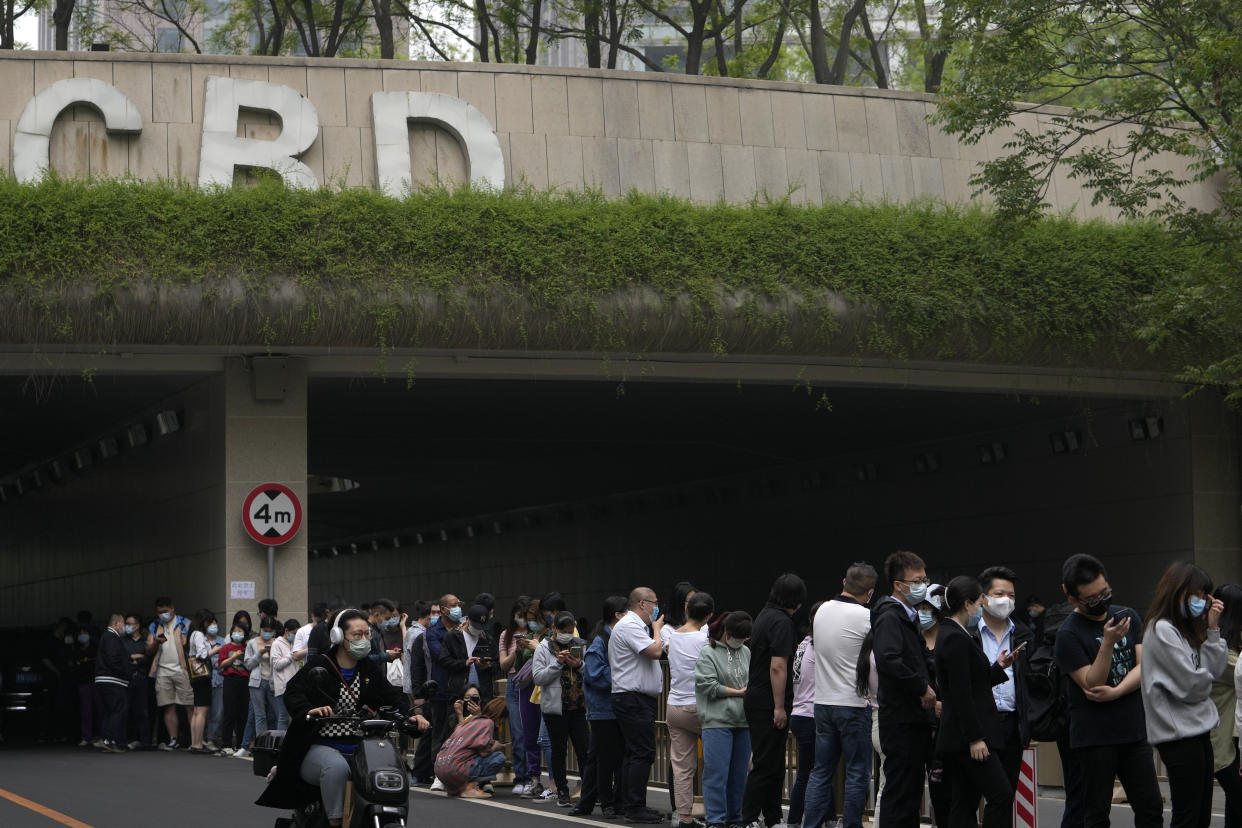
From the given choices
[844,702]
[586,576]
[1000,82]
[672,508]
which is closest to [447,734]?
[844,702]

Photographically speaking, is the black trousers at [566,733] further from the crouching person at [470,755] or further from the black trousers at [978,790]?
the black trousers at [978,790]

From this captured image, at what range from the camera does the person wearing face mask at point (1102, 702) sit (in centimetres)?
859

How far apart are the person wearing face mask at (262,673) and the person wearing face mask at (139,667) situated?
7.58ft

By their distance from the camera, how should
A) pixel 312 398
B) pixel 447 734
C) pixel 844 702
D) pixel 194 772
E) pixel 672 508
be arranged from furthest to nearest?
pixel 672 508 → pixel 312 398 → pixel 194 772 → pixel 447 734 → pixel 844 702

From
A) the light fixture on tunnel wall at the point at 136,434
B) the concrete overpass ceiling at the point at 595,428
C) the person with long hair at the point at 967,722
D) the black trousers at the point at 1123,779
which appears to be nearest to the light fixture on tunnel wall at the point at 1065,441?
the concrete overpass ceiling at the point at 595,428

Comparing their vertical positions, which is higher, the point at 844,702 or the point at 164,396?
the point at 164,396

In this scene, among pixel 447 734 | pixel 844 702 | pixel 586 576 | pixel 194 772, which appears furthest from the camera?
pixel 586 576

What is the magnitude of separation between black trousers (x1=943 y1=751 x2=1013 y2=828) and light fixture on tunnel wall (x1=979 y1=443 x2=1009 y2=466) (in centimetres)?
1735

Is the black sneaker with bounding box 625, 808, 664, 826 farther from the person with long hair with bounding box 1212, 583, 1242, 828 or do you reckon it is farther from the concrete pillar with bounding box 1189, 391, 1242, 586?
the concrete pillar with bounding box 1189, 391, 1242, 586

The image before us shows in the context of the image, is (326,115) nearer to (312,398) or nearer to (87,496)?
(312,398)

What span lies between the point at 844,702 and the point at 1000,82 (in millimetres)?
10861

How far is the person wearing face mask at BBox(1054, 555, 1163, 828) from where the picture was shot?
8.59 metres

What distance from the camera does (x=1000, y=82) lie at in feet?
64.0

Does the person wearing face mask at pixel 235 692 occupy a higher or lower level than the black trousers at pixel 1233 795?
higher
